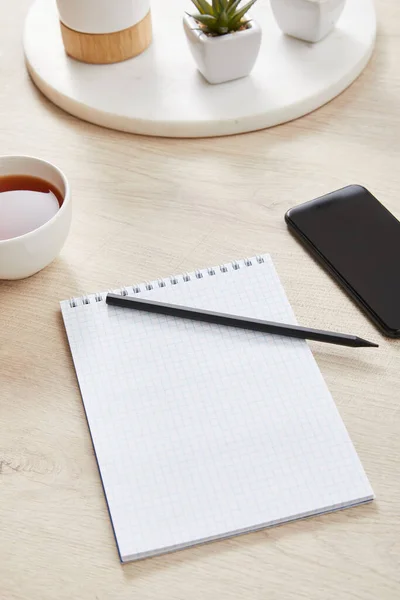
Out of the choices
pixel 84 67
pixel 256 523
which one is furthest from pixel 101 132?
pixel 256 523

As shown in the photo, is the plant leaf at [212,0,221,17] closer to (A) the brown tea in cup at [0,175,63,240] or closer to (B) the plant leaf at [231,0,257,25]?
(B) the plant leaf at [231,0,257,25]

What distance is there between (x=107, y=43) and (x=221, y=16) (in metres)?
0.17

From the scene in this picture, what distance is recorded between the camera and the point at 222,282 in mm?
818

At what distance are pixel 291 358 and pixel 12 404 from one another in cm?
27

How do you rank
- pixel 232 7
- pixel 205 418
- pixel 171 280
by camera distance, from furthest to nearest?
pixel 232 7 < pixel 171 280 < pixel 205 418

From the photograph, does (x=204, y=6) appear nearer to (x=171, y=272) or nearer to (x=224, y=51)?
(x=224, y=51)

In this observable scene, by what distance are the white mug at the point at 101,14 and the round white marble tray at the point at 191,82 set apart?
0.06 m

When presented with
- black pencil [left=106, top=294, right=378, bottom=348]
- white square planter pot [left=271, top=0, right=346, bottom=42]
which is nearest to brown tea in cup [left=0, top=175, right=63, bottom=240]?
black pencil [left=106, top=294, right=378, bottom=348]

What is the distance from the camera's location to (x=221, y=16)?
0.96 m

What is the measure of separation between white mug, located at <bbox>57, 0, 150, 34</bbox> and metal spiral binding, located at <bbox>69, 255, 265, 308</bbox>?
1.28ft

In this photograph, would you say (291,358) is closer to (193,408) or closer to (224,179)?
(193,408)

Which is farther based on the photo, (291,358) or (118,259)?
(118,259)

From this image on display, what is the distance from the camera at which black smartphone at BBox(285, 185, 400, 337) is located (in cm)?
79

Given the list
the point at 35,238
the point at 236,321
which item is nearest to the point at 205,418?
the point at 236,321
